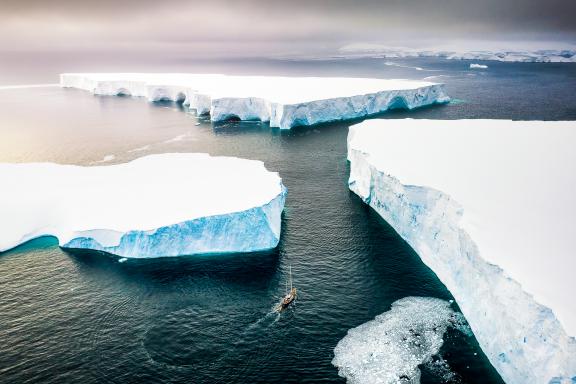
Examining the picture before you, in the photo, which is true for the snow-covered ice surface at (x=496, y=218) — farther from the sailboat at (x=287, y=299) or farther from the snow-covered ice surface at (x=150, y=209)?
the snow-covered ice surface at (x=150, y=209)

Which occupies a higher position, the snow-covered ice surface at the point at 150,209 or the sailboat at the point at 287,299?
the snow-covered ice surface at the point at 150,209

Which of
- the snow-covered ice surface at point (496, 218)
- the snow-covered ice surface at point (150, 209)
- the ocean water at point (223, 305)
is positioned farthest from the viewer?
the snow-covered ice surface at point (150, 209)

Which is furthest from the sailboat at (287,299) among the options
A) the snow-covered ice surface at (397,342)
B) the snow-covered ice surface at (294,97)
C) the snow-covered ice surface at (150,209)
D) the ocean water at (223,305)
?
the snow-covered ice surface at (294,97)

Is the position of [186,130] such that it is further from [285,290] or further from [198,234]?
Result: [285,290]

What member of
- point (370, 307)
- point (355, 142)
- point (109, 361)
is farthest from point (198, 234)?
point (355, 142)

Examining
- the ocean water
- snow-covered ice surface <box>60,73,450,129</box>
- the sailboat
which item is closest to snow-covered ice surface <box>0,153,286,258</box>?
the ocean water

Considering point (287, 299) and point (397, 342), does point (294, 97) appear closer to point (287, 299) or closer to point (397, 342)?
point (287, 299)
